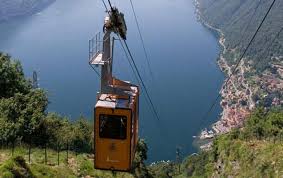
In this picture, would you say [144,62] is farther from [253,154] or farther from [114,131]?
[114,131]

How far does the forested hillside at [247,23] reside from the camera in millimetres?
109938

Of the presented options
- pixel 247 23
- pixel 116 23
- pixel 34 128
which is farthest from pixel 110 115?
pixel 247 23

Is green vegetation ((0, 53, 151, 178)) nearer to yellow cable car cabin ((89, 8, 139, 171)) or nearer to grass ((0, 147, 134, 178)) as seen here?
grass ((0, 147, 134, 178))

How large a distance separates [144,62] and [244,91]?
21.8 meters

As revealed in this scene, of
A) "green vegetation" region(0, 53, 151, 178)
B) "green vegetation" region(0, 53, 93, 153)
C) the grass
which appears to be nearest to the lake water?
"green vegetation" region(0, 53, 151, 178)

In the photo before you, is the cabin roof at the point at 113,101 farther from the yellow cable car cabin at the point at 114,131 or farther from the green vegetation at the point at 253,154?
the green vegetation at the point at 253,154

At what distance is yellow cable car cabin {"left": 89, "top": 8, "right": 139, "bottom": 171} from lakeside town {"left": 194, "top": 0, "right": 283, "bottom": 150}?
61780mm

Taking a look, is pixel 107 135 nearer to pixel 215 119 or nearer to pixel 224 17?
pixel 215 119

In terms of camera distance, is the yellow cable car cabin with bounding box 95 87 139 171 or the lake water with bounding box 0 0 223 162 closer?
the yellow cable car cabin with bounding box 95 87 139 171

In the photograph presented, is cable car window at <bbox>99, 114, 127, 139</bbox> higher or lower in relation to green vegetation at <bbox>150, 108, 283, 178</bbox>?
higher

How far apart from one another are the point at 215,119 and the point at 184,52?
29.4 metres

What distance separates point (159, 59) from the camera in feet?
320

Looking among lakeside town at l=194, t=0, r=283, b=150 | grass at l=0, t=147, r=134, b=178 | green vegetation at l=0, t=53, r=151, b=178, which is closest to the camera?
grass at l=0, t=147, r=134, b=178

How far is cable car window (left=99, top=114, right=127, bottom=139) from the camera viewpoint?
791 centimetres
